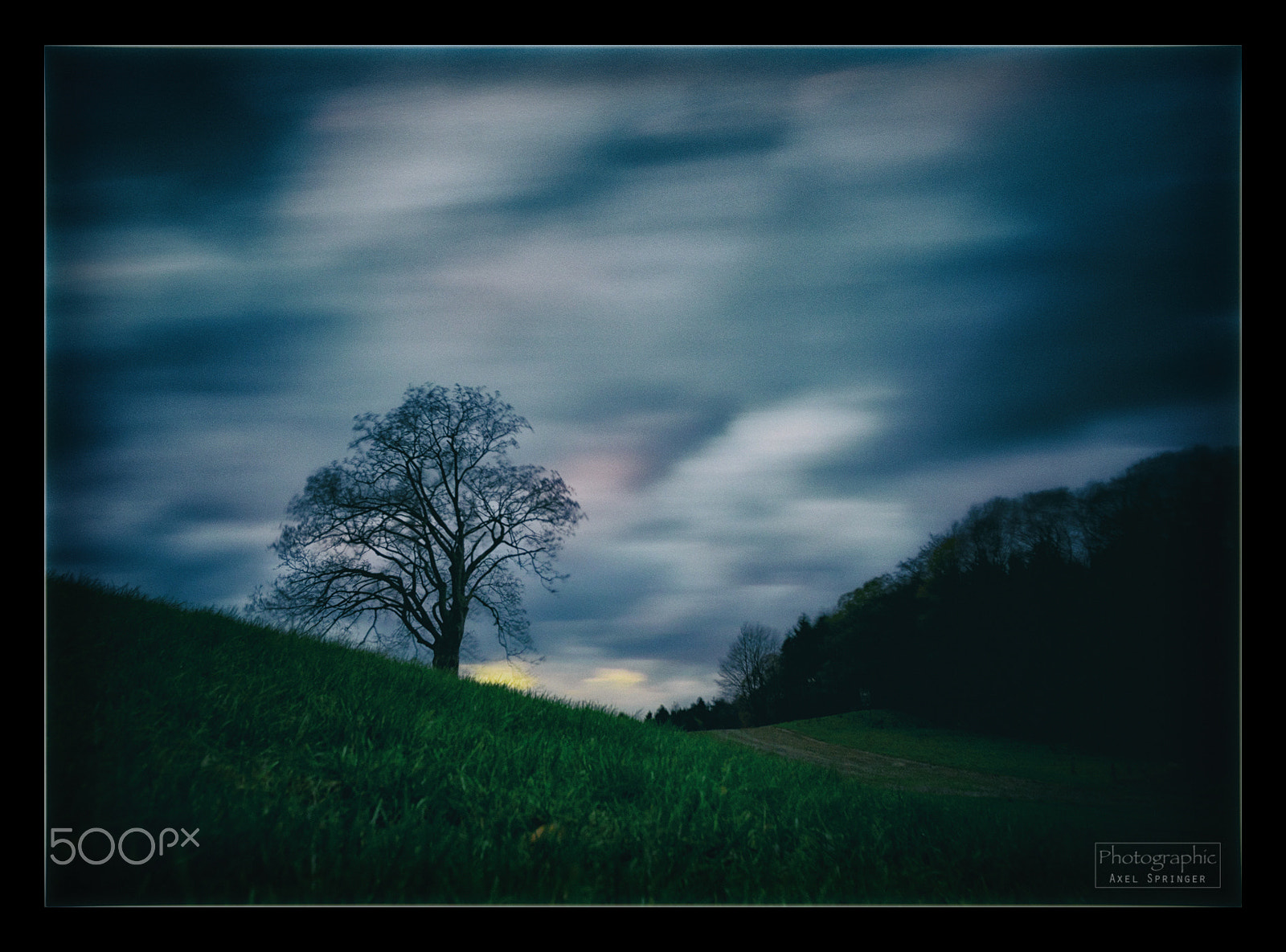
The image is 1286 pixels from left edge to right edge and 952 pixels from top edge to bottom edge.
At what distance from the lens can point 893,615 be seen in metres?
5.69

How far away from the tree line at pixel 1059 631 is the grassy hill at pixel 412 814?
765 millimetres

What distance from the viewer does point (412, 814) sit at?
12.9 ft

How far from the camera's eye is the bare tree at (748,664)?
17.9 feet

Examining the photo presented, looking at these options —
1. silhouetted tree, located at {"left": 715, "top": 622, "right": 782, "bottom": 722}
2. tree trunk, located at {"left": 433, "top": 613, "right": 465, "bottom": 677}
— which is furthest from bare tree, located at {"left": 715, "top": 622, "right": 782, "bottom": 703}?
tree trunk, located at {"left": 433, "top": 613, "right": 465, "bottom": 677}

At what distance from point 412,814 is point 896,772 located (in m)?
3.72

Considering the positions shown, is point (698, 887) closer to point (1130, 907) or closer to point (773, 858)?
point (773, 858)

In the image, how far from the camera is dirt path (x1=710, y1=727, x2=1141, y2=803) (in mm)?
4809

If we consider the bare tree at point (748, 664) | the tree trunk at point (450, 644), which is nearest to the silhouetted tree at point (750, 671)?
the bare tree at point (748, 664)

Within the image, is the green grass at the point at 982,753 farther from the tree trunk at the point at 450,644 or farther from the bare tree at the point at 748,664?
the tree trunk at the point at 450,644

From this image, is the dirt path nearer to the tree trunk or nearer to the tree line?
the tree line

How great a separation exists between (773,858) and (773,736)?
1893 mm

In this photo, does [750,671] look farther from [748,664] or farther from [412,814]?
[412,814]

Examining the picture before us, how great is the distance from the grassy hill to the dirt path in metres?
0.14

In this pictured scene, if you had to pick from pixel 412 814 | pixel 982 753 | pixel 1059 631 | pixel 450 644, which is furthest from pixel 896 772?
pixel 450 644
